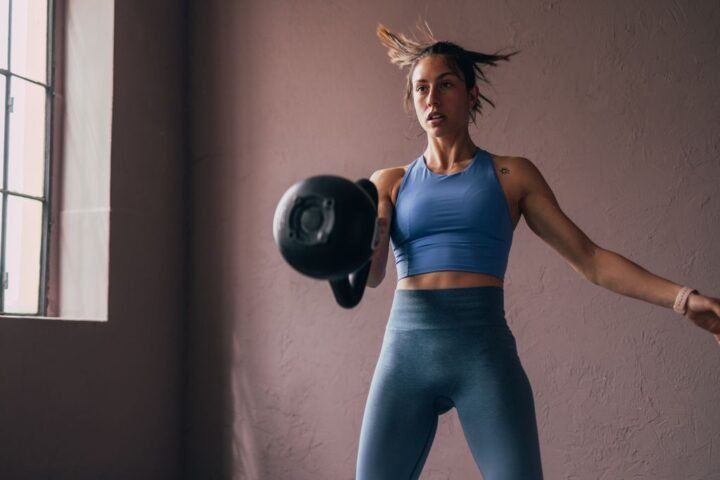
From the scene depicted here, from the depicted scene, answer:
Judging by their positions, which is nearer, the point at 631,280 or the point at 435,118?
the point at 631,280

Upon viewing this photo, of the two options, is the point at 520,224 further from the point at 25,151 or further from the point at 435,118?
the point at 25,151

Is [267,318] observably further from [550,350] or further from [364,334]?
[550,350]

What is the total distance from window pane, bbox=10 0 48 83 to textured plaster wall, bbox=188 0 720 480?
751 millimetres

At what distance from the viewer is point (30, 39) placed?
3572 millimetres

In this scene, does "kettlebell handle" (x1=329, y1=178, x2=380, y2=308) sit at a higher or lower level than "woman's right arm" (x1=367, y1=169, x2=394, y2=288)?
lower

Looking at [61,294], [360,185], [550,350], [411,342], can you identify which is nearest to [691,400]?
[550,350]

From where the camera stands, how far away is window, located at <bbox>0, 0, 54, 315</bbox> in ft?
11.0

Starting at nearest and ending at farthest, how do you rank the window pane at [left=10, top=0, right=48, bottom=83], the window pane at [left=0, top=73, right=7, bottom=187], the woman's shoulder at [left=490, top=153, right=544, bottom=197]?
the woman's shoulder at [left=490, top=153, right=544, bottom=197], the window pane at [left=0, top=73, right=7, bottom=187], the window pane at [left=10, top=0, right=48, bottom=83]

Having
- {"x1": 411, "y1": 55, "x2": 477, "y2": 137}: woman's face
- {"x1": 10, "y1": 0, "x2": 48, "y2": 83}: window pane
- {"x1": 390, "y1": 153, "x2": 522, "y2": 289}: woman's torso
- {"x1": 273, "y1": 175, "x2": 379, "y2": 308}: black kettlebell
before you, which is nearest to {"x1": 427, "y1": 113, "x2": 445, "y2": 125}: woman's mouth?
{"x1": 411, "y1": 55, "x2": 477, "y2": 137}: woman's face

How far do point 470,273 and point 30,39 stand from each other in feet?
7.62

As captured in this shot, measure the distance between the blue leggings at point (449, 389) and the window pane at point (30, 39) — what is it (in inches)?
85.3

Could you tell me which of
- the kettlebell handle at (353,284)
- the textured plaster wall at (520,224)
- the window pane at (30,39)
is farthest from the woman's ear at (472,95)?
the window pane at (30,39)

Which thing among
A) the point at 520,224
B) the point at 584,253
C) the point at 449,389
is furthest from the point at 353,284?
the point at 520,224

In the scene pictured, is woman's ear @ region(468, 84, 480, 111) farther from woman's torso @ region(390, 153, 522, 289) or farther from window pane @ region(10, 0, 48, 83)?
window pane @ region(10, 0, 48, 83)
